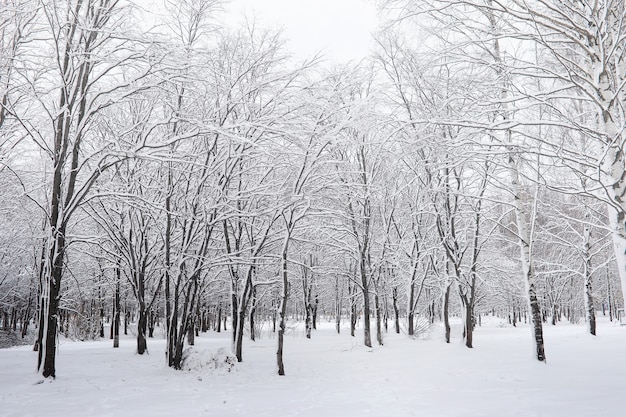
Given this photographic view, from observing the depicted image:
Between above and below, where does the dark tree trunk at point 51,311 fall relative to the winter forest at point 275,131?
below

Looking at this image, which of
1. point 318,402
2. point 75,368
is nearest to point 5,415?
point 318,402

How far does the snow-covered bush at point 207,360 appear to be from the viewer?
10812 mm

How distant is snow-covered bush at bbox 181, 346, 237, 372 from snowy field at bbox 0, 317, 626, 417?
253 mm

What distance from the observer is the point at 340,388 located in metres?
8.65

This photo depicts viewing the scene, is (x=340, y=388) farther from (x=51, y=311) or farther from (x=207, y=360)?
(x=51, y=311)

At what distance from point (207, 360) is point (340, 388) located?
4.15 meters

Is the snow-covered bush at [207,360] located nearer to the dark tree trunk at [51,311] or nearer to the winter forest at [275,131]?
the winter forest at [275,131]

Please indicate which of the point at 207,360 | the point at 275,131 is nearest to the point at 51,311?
the point at 207,360

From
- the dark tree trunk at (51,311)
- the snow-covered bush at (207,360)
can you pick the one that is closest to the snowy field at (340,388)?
the snow-covered bush at (207,360)

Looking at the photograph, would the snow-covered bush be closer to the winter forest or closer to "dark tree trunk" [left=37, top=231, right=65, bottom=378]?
the winter forest

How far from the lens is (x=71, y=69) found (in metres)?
8.88

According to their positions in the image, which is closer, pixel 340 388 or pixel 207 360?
pixel 340 388

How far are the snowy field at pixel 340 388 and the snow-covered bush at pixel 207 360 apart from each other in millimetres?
253

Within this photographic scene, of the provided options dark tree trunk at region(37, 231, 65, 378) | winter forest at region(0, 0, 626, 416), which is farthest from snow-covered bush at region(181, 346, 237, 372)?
dark tree trunk at region(37, 231, 65, 378)
